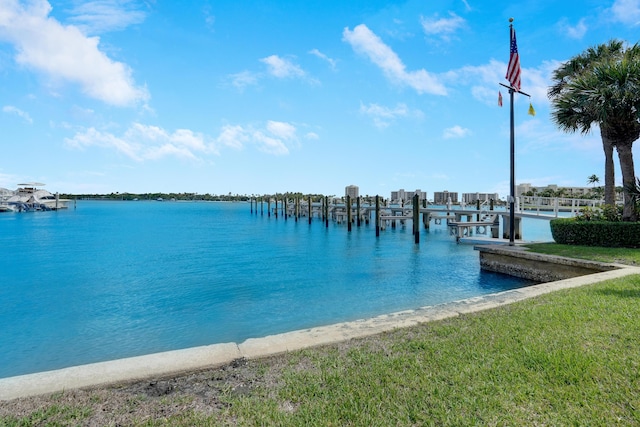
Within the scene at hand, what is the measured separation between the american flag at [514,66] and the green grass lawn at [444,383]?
1126 cm

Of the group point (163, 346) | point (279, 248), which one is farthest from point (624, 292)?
point (279, 248)

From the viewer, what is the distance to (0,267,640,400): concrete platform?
3602mm

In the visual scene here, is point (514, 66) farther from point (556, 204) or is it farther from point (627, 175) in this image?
point (556, 204)

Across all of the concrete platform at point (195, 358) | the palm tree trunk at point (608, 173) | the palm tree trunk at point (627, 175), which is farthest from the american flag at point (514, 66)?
the concrete platform at point (195, 358)

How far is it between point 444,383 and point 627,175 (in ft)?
55.5

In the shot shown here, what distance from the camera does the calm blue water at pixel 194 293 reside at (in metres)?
8.30

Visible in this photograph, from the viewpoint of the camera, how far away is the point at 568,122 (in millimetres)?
16641

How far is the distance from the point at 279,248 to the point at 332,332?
1956 cm

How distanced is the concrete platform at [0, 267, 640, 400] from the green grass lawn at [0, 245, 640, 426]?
0.92 ft

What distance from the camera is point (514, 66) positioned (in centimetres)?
1380

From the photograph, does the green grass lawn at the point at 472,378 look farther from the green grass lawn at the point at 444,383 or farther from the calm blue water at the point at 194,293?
the calm blue water at the point at 194,293

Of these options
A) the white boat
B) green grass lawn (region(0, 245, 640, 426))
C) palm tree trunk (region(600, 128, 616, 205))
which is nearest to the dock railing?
palm tree trunk (region(600, 128, 616, 205))

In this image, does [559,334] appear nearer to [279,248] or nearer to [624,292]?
[624,292]

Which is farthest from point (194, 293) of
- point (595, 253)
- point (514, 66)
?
point (514, 66)
